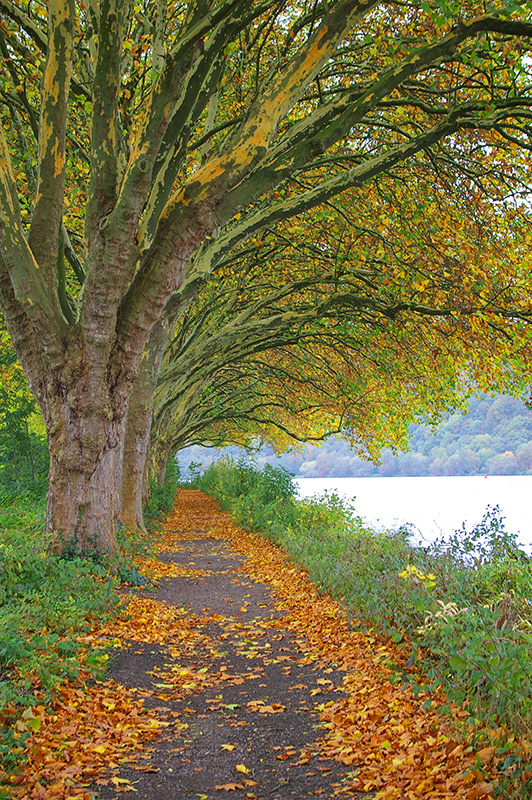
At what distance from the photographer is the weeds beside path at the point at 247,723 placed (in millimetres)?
3434

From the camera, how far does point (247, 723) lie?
457cm

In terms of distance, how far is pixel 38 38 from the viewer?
7832mm

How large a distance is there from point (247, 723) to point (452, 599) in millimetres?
2118

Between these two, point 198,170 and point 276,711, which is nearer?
point 276,711

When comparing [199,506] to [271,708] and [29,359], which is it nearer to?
[29,359]

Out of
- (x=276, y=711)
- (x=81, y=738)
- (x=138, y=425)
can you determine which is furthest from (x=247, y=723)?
(x=138, y=425)

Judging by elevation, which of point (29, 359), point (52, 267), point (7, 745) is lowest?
point (7, 745)

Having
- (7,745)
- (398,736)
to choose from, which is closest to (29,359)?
(7,745)

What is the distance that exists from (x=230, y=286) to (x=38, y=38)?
9.66m

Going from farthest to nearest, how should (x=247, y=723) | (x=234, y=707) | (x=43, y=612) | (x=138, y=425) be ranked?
(x=138, y=425), (x=43, y=612), (x=234, y=707), (x=247, y=723)

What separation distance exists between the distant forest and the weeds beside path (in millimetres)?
30072

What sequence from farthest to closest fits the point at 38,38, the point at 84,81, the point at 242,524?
the point at 242,524 → the point at 84,81 → the point at 38,38

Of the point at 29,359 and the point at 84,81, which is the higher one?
the point at 84,81

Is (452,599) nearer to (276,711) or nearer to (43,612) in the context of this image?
(276,711)
